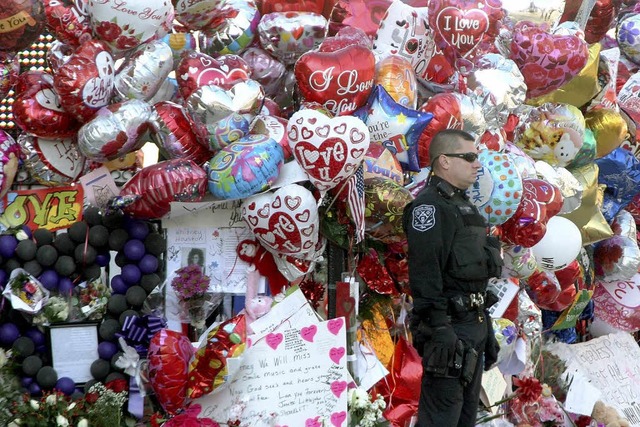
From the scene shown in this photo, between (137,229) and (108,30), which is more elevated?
(108,30)

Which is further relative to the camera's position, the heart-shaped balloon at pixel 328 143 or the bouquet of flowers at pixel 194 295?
the bouquet of flowers at pixel 194 295

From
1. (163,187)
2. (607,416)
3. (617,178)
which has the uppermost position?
(163,187)

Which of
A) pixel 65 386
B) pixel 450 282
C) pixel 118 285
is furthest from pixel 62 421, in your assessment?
pixel 450 282

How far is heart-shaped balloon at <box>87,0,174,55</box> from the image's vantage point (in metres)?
4.58

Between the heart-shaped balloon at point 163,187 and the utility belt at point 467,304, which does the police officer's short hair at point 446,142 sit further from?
the heart-shaped balloon at point 163,187

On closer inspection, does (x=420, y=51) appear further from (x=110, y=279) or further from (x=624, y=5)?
(x=624, y=5)

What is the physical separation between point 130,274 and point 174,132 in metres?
0.72

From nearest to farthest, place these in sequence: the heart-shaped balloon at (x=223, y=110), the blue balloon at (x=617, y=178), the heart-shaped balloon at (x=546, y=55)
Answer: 1. the heart-shaped balloon at (x=223, y=110)
2. the heart-shaped balloon at (x=546, y=55)
3. the blue balloon at (x=617, y=178)

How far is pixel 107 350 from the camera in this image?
180 inches

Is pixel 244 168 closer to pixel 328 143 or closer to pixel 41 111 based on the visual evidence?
pixel 328 143

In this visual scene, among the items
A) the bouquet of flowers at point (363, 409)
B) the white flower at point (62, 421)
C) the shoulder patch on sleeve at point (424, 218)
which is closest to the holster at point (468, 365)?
the shoulder patch on sleeve at point (424, 218)

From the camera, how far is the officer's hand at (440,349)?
13.5 ft

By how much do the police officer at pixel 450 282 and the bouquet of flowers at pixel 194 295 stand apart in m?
1.08

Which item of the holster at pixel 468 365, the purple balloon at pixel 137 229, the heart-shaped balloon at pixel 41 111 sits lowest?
the purple balloon at pixel 137 229
